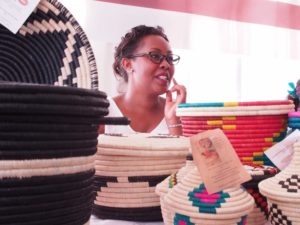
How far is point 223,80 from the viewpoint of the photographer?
6.91 ft

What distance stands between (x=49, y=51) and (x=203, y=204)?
0.40 m

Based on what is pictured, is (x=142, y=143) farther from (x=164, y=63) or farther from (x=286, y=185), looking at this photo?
(x=164, y=63)

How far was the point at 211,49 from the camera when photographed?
6.80 feet

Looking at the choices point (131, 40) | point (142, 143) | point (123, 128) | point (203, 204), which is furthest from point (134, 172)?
point (131, 40)

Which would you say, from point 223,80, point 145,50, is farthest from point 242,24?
point 145,50

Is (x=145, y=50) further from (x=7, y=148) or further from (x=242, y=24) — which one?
(x=7, y=148)

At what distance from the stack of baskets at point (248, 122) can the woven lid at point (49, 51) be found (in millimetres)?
216

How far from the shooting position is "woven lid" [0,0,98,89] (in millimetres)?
647

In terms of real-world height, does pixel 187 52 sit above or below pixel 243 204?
above

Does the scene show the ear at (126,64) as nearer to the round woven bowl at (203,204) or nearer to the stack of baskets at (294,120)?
the stack of baskets at (294,120)

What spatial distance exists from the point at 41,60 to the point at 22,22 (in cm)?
8

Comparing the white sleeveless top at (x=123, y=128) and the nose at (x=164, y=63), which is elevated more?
the nose at (x=164, y=63)

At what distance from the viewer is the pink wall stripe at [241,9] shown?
6.34ft

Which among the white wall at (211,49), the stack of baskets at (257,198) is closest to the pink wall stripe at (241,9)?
the white wall at (211,49)
